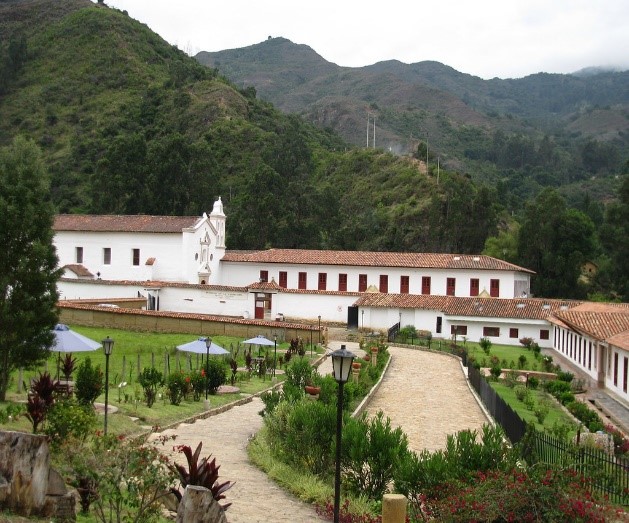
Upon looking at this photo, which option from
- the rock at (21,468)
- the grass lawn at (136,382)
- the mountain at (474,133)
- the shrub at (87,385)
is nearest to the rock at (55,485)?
the rock at (21,468)

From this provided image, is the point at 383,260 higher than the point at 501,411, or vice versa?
the point at 383,260

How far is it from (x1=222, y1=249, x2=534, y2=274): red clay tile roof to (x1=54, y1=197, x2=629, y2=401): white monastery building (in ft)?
0.20

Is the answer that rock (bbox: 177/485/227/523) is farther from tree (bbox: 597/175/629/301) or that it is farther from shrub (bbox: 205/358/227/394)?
tree (bbox: 597/175/629/301)

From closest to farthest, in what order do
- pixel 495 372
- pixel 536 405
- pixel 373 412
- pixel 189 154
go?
pixel 373 412 → pixel 536 405 → pixel 495 372 → pixel 189 154

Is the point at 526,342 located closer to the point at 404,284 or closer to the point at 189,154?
the point at 404,284

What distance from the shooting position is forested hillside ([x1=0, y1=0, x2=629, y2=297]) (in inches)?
2415

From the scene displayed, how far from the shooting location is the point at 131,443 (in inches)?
364

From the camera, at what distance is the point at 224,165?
78562 millimetres

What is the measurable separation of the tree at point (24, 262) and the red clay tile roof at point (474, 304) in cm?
2727

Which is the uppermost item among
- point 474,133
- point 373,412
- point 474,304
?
point 474,133

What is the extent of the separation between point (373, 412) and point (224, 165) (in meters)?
59.4

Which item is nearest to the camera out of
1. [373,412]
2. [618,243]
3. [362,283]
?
[373,412]

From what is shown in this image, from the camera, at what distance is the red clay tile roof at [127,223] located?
48.9 m

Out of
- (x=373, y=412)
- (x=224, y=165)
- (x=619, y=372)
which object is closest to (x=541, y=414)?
(x=373, y=412)
